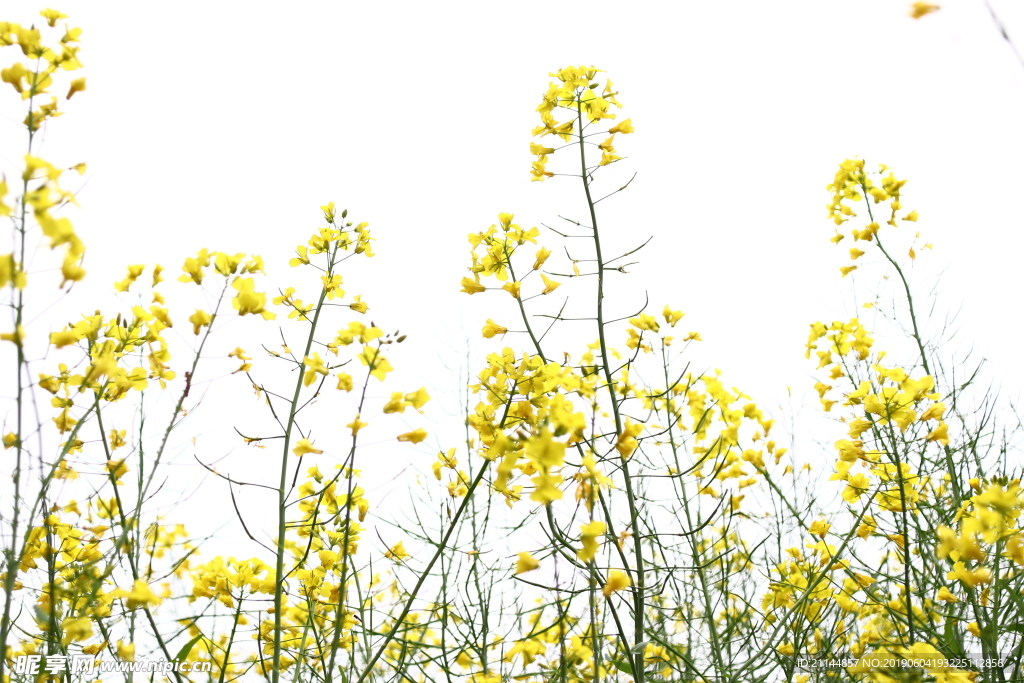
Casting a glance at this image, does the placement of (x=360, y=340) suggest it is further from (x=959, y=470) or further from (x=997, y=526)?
(x=959, y=470)

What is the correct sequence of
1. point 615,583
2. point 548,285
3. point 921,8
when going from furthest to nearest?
point 548,285 < point 615,583 < point 921,8

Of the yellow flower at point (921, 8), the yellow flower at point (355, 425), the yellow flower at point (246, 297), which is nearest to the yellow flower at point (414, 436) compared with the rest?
the yellow flower at point (355, 425)

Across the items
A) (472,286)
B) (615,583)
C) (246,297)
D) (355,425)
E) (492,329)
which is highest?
(472,286)

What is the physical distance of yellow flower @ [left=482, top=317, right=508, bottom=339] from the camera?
259cm

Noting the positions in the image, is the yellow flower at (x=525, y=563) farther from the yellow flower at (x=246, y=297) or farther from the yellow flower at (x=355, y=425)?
the yellow flower at (x=246, y=297)

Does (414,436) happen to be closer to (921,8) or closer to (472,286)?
(472,286)

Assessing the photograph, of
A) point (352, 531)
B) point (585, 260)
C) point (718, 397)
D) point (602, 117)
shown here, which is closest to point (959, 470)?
point (718, 397)

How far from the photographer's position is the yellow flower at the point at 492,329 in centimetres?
259

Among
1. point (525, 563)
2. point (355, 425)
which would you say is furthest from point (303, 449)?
point (525, 563)

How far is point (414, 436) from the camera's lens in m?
1.99

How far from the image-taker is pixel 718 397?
393cm

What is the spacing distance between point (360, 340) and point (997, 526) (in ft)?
5.59

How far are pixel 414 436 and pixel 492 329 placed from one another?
0.72 m

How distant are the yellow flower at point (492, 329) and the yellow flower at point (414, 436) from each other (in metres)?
0.67
